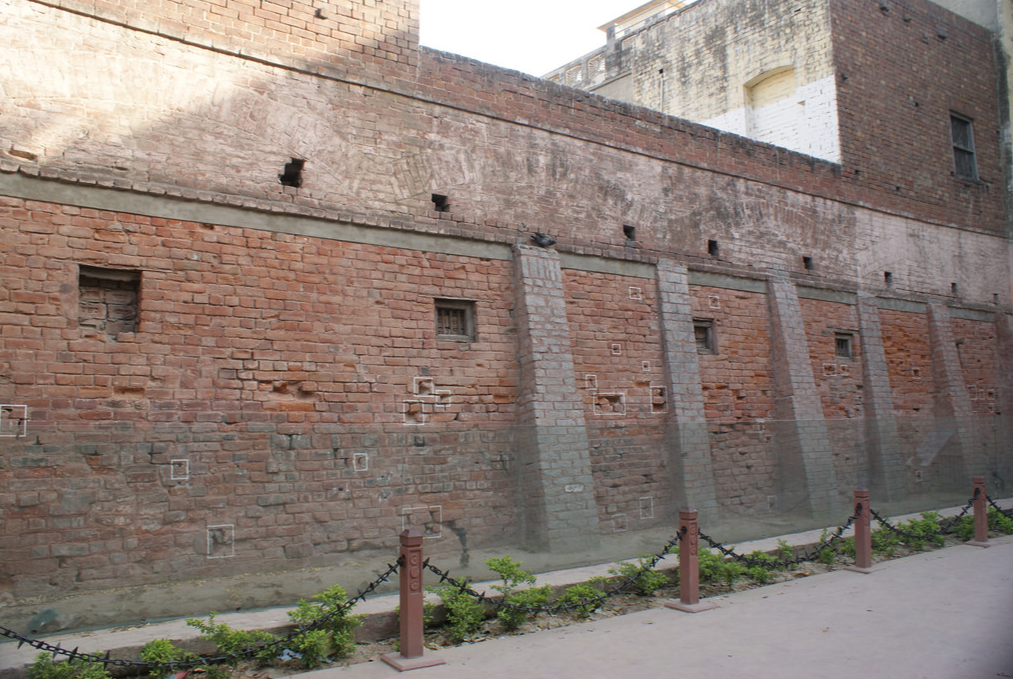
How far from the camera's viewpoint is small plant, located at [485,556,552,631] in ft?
20.9

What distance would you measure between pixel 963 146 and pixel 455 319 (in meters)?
13.5

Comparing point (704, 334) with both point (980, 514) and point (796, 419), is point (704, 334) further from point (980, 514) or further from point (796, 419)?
point (980, 514)

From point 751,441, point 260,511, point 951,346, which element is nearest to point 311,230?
point 260,511

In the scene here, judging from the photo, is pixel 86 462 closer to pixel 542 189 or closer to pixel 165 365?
pixel 165 365

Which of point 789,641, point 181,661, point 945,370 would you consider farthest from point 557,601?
point 945,370

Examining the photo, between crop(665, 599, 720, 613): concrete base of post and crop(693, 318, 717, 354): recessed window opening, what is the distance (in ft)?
16.9

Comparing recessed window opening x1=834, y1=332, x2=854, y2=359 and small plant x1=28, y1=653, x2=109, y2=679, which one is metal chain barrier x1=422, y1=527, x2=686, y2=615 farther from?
recessed window opening x1=834, y1=332, x2=854, y2=359

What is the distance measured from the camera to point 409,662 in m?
5.43


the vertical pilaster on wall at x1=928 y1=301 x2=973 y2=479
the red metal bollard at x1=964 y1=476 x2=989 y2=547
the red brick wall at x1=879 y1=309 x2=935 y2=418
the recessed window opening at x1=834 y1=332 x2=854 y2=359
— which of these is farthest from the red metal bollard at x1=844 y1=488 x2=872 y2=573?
the vertical pilaster on wall at x1=928 y1=301 x2=973 y2=479

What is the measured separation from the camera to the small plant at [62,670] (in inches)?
186

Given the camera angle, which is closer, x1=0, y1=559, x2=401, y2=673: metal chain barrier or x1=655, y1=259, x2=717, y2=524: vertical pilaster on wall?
x1=0, y1=559, x2=401, y2=673: metal chain barrier

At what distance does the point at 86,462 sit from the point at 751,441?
8545 millimetres

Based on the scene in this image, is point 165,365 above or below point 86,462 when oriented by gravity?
above

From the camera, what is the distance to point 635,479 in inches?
392
